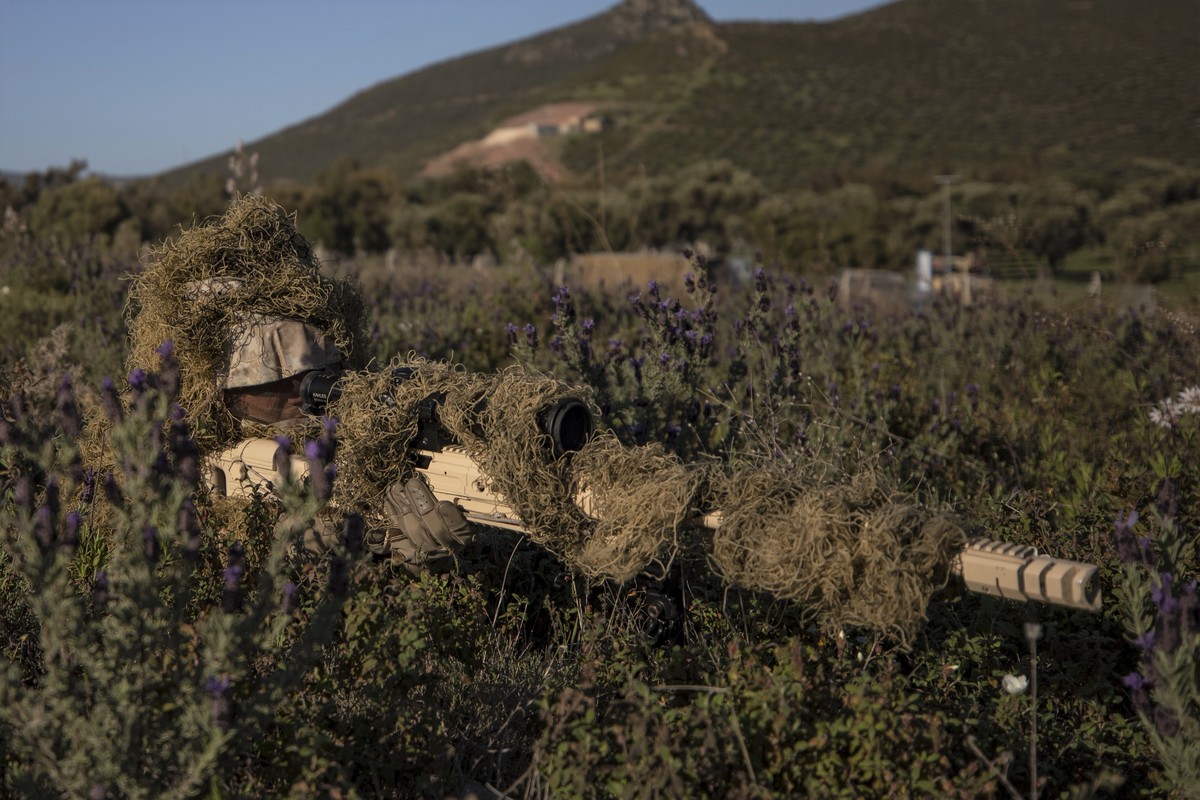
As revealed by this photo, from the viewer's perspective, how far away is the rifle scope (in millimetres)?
2559

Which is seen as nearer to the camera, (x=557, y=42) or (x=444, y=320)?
(x=444, y=320)

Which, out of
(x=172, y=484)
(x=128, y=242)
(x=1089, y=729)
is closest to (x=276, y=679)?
(x=172, y=484)

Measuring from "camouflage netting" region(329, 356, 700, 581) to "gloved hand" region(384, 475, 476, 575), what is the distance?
0.27ft

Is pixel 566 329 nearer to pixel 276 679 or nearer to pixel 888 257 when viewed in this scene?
pixel 276 679

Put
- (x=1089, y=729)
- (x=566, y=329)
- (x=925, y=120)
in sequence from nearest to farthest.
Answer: (x=1089, y=729), (x=566, y=329), (x=925, y=120)

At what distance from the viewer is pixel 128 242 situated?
45.1 ft

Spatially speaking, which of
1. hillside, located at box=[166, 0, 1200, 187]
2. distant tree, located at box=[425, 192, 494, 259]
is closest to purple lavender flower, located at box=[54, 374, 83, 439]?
distant tree, located at box=[425, 192, 494, 259]

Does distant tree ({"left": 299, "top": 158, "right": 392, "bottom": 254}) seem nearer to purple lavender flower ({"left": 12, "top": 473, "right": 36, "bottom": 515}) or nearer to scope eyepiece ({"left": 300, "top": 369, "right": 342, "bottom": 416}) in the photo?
scope eyepiece ({"left": 300, "top": 369, "right": 342, "bottom": 416})

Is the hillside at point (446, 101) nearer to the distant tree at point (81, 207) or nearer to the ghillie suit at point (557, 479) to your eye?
the distant tree at point (81, 207)

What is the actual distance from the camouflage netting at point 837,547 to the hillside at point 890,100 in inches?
1249

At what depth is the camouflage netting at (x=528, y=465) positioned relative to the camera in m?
2.41

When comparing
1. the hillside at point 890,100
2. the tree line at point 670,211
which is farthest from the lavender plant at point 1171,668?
the hillside at point 890,100

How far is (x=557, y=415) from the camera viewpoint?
2.55 meters

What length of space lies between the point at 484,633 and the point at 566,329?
1260mm
